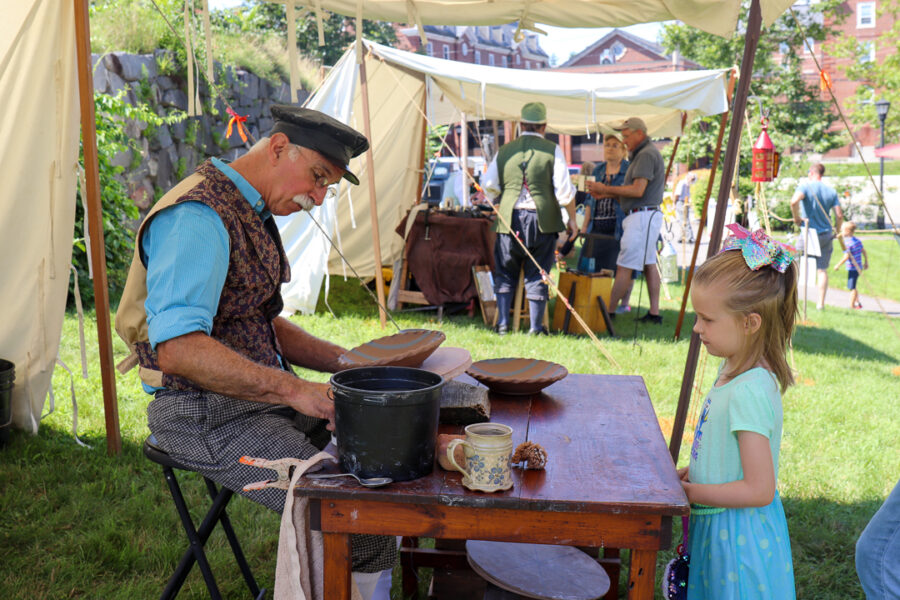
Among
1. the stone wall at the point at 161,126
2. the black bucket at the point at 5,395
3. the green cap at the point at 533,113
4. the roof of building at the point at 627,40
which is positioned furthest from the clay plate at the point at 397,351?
the roof of building at the point at 627,40

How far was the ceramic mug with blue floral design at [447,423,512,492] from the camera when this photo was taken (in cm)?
142

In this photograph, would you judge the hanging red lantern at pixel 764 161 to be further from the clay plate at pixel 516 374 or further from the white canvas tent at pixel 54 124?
the clay plate at pixel 516 374

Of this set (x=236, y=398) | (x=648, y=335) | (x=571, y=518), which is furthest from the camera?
(x=648, y=335)

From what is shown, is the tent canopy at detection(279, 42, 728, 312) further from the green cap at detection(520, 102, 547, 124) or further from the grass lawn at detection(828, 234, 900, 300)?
the grass lawn at detection(828, 234, 900, 300)

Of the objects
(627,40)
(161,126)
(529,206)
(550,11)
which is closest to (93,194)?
(550,11)

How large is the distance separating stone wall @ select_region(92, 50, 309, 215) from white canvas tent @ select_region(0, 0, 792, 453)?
4.81 metres

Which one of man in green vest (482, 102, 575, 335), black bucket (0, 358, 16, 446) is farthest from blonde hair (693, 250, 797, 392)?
man in green vest (482, 102, 575, 335)

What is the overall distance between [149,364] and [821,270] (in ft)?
28.4

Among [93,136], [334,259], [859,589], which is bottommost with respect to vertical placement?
[859,589]

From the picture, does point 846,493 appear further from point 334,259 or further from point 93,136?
point 334,259

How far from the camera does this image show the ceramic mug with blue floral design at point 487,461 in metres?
1.42

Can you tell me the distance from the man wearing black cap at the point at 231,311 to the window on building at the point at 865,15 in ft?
165

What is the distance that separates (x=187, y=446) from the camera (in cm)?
194

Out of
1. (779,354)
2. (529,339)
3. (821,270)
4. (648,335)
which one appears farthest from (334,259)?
(779,354)
